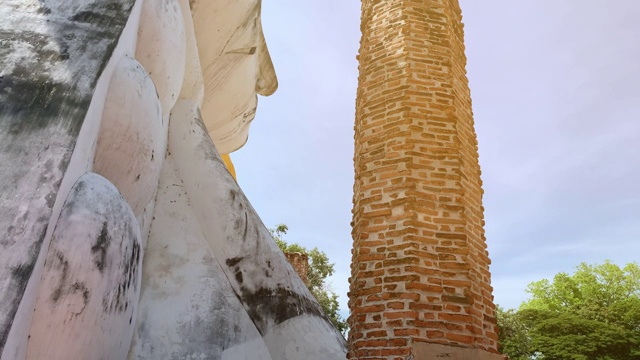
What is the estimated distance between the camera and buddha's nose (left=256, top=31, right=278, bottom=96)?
263 inches

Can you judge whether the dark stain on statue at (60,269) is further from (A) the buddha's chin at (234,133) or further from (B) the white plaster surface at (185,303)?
(A) the buddha's chin at (234,133)

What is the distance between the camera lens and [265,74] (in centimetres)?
688

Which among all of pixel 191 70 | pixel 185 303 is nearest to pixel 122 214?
pixel 185 303

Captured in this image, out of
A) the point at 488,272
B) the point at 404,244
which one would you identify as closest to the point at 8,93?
the point at 404,244

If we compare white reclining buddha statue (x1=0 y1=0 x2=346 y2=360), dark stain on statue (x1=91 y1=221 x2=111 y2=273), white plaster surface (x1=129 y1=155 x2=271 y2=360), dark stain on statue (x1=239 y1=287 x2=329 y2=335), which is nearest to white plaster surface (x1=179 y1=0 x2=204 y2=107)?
white reclining buddha statue (x1=0 y1=0 x2=346 y2=360)

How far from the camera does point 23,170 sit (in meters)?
1.88

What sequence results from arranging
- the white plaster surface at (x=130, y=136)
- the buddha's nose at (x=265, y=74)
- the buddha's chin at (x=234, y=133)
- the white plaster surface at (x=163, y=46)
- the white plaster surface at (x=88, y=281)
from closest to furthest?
the white plaster surface at (x=88, y=281)
the white plaster surface at (x=130, y=136)
the white plaster surface at (x=163, y=46)
the buddha's chin at (x=234, y=133)
the buddha's nose at (x=265, y=74)

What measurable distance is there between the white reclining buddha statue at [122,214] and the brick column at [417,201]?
Result: 1.76 ft

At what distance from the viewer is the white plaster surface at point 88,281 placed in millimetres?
1864

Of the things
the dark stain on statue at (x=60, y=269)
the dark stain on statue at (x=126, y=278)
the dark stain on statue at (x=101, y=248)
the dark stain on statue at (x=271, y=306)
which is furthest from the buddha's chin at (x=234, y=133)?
the dark stain on statue at (x=60, y=269)

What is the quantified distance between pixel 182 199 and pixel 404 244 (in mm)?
1767

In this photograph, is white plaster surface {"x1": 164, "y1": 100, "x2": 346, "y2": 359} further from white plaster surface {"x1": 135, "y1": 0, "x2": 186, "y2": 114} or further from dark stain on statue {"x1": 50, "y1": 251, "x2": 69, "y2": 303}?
dark stain on statue {"x1": 50, "y1": 251, "x2": 69, "y2": 303}

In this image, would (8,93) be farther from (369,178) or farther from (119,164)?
(369,178)

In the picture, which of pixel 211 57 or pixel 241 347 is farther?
pixel 211 57
